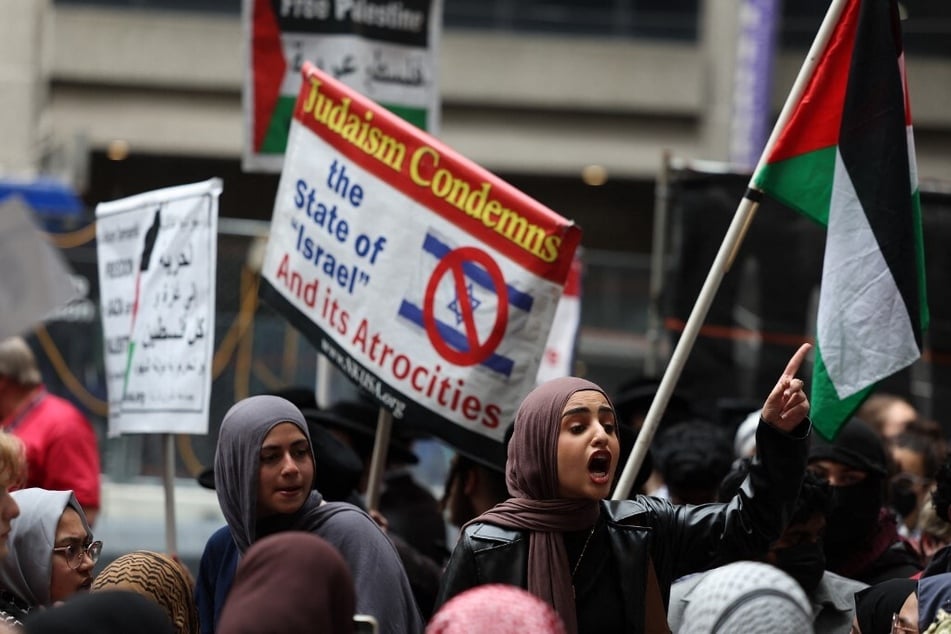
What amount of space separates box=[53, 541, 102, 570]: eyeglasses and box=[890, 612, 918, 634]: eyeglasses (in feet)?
6.77

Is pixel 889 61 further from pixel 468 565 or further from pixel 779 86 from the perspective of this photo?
pixel 779 86

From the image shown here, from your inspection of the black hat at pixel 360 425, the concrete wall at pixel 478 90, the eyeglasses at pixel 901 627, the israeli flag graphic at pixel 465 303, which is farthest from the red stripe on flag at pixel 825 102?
the concrete wall at pixel 478 90

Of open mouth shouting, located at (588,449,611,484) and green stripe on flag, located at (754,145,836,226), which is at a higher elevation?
green stripe on flag, located at (754,145,836,226)

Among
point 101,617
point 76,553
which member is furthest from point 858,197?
point 101,617

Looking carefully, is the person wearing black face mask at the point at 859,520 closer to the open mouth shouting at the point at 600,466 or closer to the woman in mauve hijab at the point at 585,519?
the woman in mauve hijab at the point at 585,519

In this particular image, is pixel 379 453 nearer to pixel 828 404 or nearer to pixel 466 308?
pixel 466 308

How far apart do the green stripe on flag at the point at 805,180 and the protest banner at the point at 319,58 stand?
314 cm

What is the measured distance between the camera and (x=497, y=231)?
5.89 m

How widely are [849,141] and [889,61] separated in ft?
0.92

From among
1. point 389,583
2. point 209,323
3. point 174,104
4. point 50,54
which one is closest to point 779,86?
point 174,104

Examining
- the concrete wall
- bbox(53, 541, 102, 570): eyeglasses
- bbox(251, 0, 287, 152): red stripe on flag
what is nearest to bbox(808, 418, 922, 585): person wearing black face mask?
bbox(53, 541, 102, 570): eyeglasses

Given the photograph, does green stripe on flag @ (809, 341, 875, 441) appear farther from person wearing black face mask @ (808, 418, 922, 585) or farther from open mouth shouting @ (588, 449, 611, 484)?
open mouth shouting @ (588, 449, 611, 484)

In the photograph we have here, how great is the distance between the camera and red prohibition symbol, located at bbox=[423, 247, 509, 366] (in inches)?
231

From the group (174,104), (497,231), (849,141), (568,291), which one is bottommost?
(174,104)
